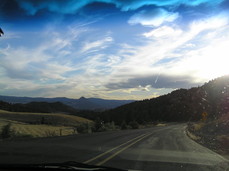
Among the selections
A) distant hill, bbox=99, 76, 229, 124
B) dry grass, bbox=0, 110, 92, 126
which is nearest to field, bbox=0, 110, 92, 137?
dry grass, bbox=0, 110, 92, 126

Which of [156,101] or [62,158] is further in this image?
[156,101]

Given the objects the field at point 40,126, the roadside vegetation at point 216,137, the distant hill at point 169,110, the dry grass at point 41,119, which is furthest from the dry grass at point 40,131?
the distant hill at point 169,110

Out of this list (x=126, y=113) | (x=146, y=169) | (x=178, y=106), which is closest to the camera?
(x=146, y=169)

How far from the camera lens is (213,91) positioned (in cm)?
9744

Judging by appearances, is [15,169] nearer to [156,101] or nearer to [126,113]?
[126,113]

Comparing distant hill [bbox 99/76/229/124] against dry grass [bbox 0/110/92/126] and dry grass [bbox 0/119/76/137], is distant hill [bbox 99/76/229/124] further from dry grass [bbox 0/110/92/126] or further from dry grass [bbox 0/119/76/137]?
dry grass [bbox 0/119/76/137]

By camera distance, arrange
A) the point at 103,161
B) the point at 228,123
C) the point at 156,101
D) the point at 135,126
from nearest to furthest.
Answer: the point at 103,161
the point at 228,123
the point at 135,126
the point at 156,101

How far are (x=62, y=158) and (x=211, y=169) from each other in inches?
192

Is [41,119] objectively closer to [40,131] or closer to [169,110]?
[40,131]

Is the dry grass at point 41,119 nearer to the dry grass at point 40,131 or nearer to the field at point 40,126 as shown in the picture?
the field at point 40,126

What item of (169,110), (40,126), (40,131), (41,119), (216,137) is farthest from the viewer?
(169,110)

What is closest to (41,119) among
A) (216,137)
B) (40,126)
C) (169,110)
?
(40,126)

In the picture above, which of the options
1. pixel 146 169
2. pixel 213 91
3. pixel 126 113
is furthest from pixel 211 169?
pixel 126 113

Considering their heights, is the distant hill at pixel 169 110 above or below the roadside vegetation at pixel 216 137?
above
